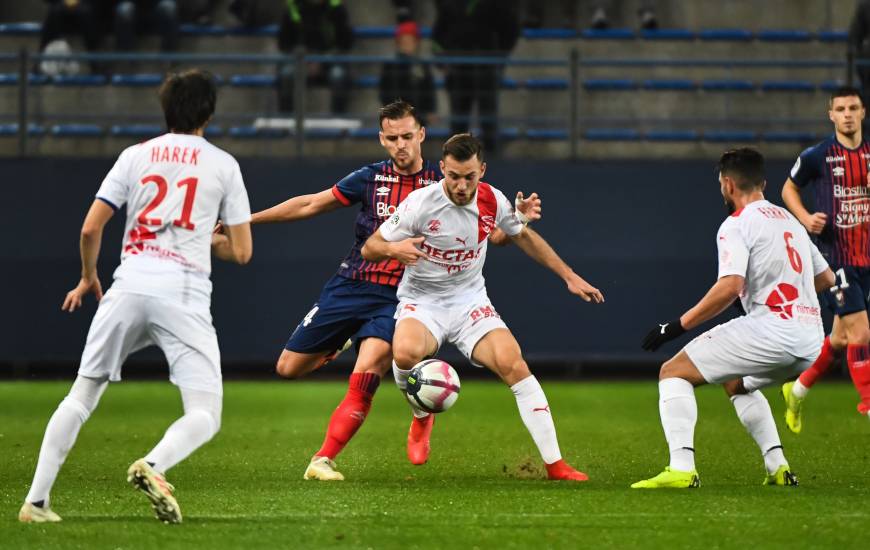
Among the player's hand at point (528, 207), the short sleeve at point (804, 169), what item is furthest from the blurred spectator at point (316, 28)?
the player's hand at point (528, 207)

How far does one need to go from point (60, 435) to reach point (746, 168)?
3987 millimetres

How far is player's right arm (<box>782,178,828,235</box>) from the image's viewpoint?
10250 millimetres

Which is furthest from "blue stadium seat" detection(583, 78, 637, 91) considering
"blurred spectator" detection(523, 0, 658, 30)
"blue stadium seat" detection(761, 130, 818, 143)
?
"blurred spectator" detection(523, 0, 658, 30)

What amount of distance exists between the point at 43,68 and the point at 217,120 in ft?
6.51

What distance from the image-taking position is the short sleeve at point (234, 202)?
253 inches

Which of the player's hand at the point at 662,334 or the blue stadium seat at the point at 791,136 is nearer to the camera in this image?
the player's hand at the point at 662,334

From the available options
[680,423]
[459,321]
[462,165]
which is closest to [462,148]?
[462,165]

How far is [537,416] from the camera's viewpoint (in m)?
8.15

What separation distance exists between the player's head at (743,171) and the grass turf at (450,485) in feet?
5.44

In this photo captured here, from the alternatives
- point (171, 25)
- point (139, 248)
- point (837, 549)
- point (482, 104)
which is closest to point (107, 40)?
point (171, 25)

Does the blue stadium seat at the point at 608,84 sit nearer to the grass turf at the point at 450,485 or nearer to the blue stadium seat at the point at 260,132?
the blue stadium seat at the point at 260,132

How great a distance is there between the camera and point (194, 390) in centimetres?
630

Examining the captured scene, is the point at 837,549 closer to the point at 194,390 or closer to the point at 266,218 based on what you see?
the point at 194,390

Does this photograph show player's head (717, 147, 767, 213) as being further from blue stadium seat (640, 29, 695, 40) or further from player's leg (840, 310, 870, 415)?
blue stadium seat (640, 29, 695, 40)
